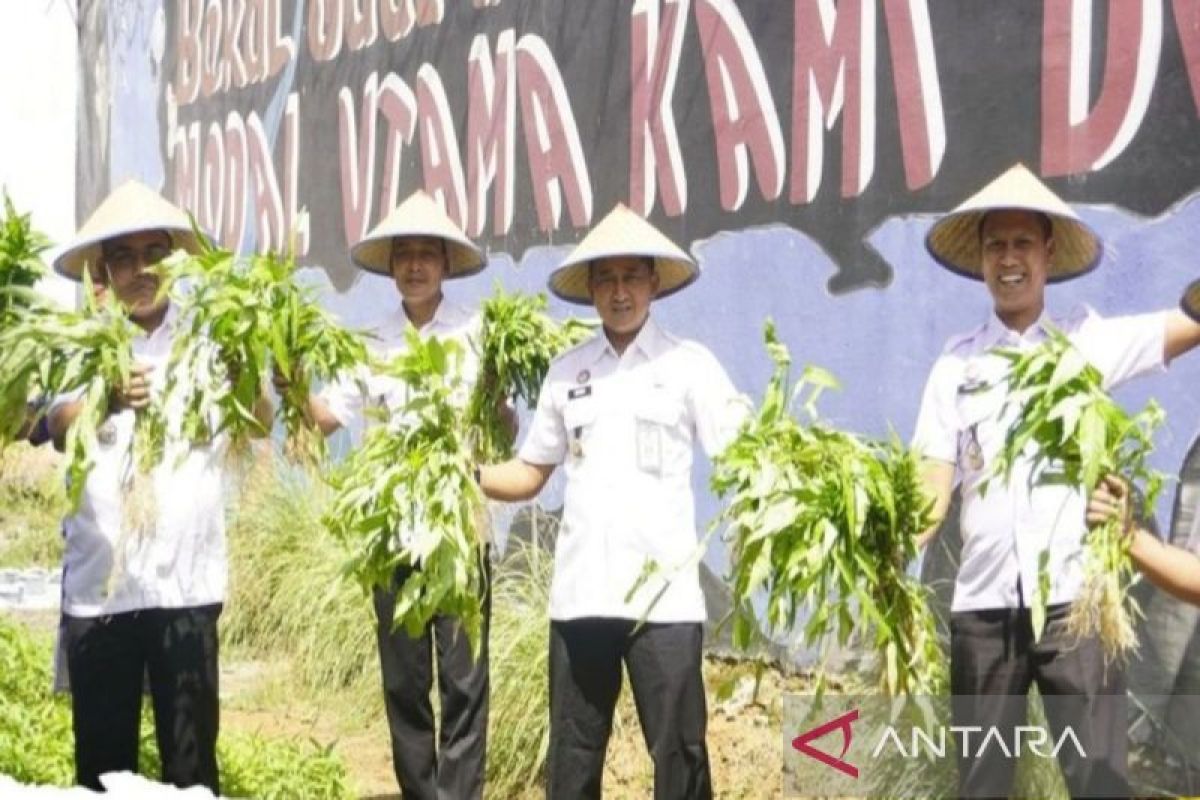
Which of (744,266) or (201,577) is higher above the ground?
(744,266)

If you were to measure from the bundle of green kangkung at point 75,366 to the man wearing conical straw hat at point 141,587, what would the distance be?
7 cm

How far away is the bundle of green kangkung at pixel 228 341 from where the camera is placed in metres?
4.70

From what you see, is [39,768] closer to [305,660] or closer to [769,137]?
[305,660]

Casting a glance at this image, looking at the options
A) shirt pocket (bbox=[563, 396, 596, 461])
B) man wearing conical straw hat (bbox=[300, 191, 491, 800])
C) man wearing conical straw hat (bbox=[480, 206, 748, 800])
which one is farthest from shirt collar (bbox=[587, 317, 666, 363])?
man wearing conical straw hat (bbox=[300, 191, 491, 800])

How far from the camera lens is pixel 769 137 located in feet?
22.2

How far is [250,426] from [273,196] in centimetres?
676

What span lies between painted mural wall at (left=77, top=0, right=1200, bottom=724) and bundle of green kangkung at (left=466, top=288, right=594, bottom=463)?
70cm

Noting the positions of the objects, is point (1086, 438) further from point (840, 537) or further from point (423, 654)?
point (423, 654)

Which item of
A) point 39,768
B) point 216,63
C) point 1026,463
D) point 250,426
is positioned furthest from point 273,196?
point 1026,463

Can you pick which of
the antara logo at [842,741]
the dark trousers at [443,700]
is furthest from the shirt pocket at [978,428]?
the dark trousers at [443,700]

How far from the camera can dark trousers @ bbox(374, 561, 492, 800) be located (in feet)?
17.9

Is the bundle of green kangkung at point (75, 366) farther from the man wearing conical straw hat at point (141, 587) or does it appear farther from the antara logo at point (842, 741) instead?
the antara logo at point (842, 741)

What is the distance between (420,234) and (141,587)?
1.63 meters

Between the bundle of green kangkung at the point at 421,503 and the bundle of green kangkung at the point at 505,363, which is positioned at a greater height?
the bundle of green kangkung at the point at 505,363
